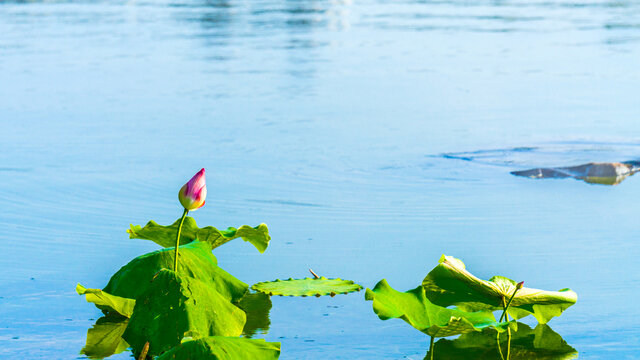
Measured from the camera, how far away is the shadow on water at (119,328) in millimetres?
2682

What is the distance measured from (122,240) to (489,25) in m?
11.5

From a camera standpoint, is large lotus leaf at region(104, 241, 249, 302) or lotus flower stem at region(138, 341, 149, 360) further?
large lotus leaf at region(104, 241, 249, 302)

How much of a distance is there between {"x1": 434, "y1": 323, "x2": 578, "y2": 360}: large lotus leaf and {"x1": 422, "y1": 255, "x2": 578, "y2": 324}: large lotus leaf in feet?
0.21

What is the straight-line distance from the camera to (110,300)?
2750 mm

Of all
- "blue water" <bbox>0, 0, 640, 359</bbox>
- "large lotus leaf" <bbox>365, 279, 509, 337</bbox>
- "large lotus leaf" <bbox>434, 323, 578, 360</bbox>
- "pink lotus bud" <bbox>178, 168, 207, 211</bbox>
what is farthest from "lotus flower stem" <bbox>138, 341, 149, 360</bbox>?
"large lotus leaf" <bbox>434, 323, 578, 360</bbox>

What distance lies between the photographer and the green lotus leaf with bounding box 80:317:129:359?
2664 millimetres

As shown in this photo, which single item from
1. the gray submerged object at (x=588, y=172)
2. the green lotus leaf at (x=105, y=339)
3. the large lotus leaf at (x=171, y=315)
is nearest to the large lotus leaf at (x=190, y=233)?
the green lotus leaf at (x=105, y=339)

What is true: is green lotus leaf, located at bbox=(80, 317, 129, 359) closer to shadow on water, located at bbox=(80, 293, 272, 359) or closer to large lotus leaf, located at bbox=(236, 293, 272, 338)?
shadow on water, located at bbox=(80, 293, 272, 359)

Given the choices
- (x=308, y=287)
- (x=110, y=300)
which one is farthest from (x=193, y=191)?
(x=308, y=287)

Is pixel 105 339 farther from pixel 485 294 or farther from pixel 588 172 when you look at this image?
pixel 588 172

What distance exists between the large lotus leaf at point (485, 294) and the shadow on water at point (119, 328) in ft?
1.83

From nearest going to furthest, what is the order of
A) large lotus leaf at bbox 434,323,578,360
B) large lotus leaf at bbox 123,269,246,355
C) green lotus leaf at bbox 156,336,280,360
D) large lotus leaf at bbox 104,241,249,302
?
1. green lotus leaf at bbox 156,336,280,360
2. large lotus leaf at bbox 123,269,246,355
3. large lotus leaf at bbox 434,323,578,360
4. large lotus leaf at bbox 104,241,249,302

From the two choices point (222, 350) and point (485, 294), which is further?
point (485, 294)

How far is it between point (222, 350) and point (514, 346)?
905 mm
